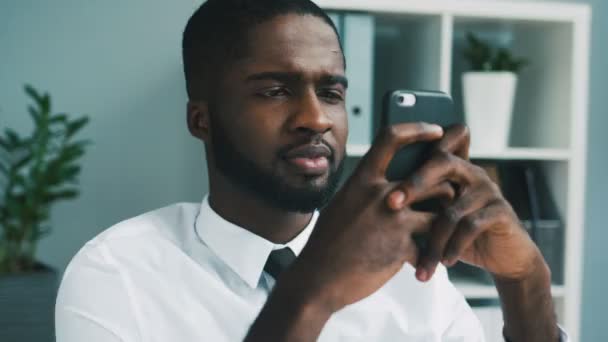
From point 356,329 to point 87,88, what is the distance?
4.42 feet

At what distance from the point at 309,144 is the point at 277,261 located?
Answer: 203mm

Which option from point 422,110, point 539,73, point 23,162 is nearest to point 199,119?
point 422,110

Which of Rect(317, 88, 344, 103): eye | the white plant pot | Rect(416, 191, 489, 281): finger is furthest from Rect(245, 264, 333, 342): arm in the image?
the white plant pot

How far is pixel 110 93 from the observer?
2.03 metres

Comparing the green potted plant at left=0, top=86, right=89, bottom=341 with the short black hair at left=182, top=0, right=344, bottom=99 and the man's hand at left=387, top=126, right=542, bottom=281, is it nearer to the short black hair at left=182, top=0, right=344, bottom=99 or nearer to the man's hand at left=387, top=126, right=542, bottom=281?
the short black hair at left=182, top=0, right=344, bottom=99

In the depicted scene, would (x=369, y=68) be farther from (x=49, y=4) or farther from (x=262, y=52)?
(x=49, y=4)

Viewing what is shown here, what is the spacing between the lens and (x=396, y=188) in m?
0.59

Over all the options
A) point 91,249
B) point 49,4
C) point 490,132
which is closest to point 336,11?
point 490,132

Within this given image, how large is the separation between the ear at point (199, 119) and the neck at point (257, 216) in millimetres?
87

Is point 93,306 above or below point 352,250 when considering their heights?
below

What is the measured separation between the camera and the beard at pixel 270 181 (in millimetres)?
919

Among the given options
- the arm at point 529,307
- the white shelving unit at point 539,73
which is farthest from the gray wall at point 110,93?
the arm at point 529,307

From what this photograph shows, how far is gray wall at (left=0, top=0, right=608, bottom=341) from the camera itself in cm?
199

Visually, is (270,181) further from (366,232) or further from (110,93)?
(110,93)
